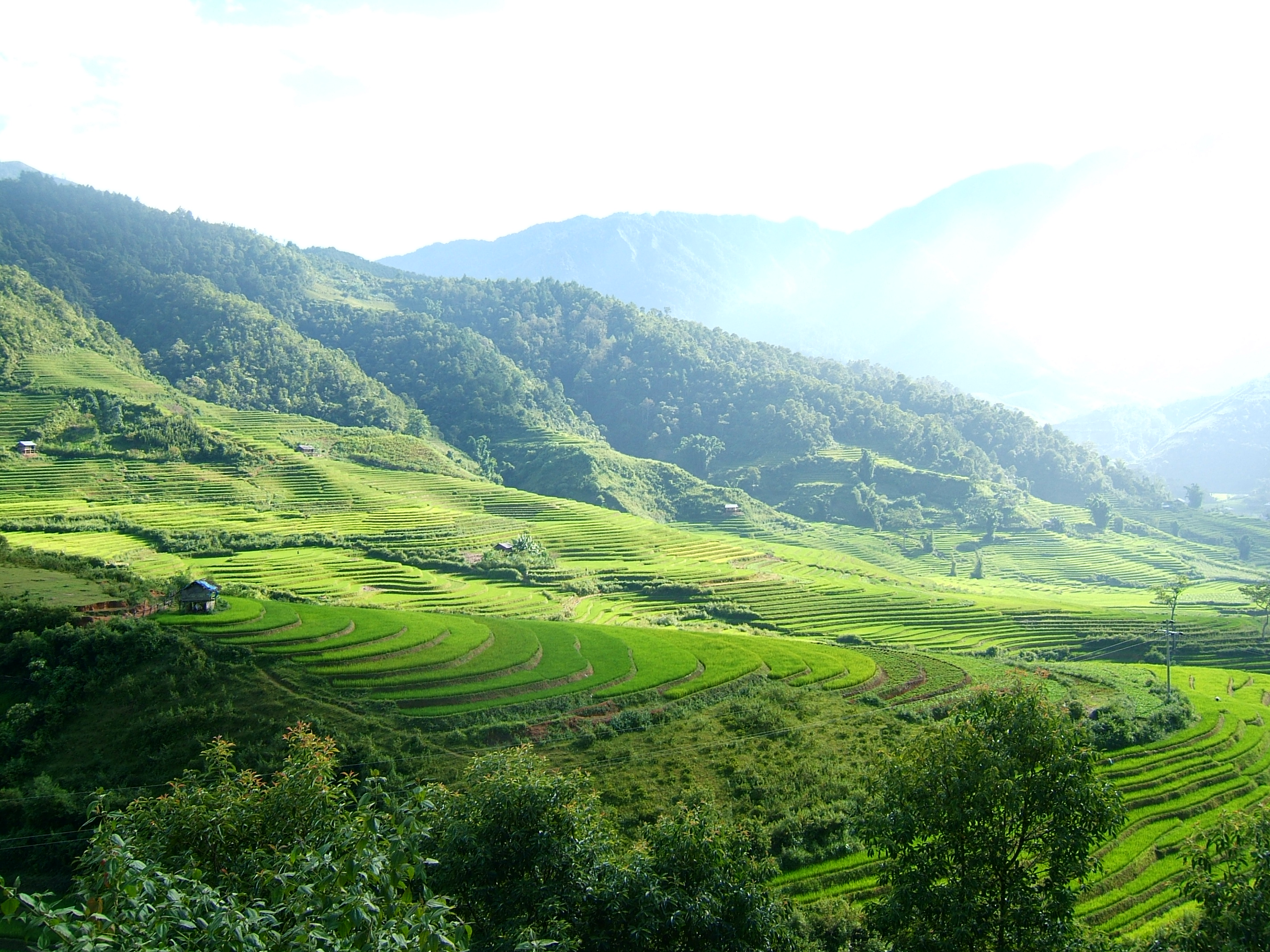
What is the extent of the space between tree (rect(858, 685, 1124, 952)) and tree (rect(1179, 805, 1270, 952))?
1.42m

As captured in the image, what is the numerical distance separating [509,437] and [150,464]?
3184 inches

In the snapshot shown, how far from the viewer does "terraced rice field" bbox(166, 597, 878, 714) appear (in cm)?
4034

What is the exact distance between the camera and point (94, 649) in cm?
3859

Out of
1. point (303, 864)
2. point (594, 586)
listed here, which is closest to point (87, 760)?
point (303, 864)

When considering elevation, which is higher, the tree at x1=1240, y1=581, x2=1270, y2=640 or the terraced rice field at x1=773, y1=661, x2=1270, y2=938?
the tree at x1=1240, y1=581, x2=1270, y2=640

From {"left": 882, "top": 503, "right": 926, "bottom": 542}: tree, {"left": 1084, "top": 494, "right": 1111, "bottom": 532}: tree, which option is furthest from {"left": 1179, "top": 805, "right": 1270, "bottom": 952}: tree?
{"left": 1084, "top": 494, "right": 1111, "bottom": 532}: tree

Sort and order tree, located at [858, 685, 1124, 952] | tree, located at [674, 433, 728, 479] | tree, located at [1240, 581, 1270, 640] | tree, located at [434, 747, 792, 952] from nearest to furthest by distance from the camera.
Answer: tree, located at [434, 747, 792, 952] → tree, located at [858, 685, 1124, 952] → tree, located at [1240, 581, 1270, 640] → tree, located at [674, 433, 728, 479]

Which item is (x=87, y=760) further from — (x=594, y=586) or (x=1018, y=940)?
(x=594, y=586)

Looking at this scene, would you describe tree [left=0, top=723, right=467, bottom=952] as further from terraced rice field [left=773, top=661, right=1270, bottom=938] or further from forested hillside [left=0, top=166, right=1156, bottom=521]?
forested hillside [left=0, top=166, right=1156, bottom=521]

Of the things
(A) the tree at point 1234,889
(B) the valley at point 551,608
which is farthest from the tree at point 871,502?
(A) the tree at point 1234,889

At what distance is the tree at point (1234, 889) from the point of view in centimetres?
1208

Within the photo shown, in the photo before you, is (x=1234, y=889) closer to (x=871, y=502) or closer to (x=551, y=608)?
(x=551, y=608)

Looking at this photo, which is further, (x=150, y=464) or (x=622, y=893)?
(x=150, y=464)

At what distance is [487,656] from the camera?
148ft
